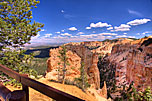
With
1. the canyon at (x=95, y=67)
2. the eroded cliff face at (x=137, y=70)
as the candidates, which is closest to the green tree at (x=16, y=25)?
the canyon at (x=95, y=67)

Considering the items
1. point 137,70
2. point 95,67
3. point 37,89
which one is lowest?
point 137,70

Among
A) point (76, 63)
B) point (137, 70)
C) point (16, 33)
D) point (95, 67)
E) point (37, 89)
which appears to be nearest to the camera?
point (37, 89)

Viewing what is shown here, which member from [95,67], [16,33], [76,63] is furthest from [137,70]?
[16,33]

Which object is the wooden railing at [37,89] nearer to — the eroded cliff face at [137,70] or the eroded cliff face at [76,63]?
the eroded cliff face at [76,63]

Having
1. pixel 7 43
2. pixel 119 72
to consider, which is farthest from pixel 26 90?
pixel 119 72

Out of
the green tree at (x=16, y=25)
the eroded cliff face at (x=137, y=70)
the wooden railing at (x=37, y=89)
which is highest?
the green tree at (x=16, y=25)

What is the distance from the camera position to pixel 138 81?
32438mm

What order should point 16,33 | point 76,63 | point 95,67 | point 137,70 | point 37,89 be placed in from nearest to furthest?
point 37,89 → point 16,33 → point 76,63 → point 95,67 → point 137,70

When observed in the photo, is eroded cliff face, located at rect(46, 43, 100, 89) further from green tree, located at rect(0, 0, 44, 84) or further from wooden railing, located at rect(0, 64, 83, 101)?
wooden railing, located at rect(0, 64, 83, 101)

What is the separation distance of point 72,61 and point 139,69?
23.1 metres

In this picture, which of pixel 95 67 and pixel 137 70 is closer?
pixel 95 67

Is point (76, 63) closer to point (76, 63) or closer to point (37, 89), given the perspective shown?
point (76, 63)

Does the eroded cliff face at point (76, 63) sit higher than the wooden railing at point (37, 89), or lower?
lower

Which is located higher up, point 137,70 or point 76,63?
point 76,63
